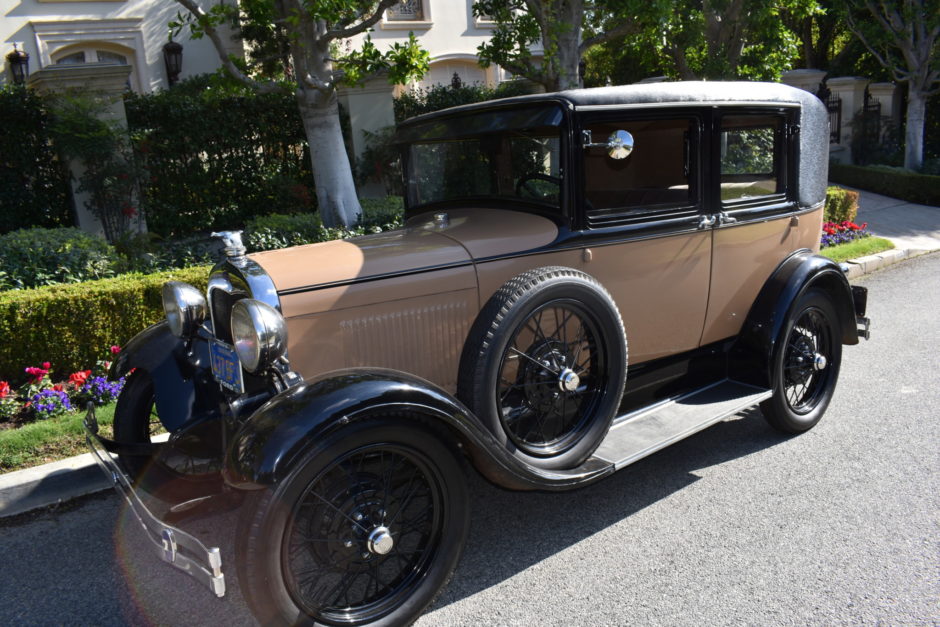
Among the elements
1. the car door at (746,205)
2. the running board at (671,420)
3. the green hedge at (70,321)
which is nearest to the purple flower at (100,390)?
the green hedge at (70,321)

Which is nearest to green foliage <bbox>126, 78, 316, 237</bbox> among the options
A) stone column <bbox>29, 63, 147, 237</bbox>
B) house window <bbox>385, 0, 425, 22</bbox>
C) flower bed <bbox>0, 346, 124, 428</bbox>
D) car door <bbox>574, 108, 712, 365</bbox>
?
stone column <bbox>29, 63, 147, 237</bbox>

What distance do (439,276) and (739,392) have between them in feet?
6.13

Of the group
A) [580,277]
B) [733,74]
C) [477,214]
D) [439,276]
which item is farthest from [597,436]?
[733,74]

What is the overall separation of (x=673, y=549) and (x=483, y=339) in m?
1.27

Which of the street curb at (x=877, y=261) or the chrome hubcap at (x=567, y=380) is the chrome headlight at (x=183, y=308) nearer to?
the chrome hubcap at (x=567, y=380)

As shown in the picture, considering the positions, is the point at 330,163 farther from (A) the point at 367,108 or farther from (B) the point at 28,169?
(B) the point at 28,169

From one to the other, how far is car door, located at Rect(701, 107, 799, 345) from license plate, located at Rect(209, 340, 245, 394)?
2.47 m

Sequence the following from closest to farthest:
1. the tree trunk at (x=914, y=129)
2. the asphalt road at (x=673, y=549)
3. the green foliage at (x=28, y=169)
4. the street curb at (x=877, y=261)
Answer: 1. the asphalt road at (x=673, y=549)
2. the street curb at (x=877, y=261)
3. the green foliage at (x=28, y=169)
4. the tree trunk at (x=914, y=129)

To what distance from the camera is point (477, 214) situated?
146 inches

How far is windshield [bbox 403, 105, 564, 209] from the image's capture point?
3342mm

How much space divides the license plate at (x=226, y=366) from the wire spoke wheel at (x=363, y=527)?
1.90ft

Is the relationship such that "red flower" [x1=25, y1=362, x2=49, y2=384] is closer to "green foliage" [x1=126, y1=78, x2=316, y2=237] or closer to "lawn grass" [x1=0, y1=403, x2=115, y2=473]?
"lawn grass" [x1=0, y1=403, x2=115, y2=473]

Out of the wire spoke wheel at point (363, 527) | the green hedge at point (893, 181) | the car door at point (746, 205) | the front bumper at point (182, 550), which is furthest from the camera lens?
the green hedge at point (893, 181)

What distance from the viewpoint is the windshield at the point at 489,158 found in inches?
132
